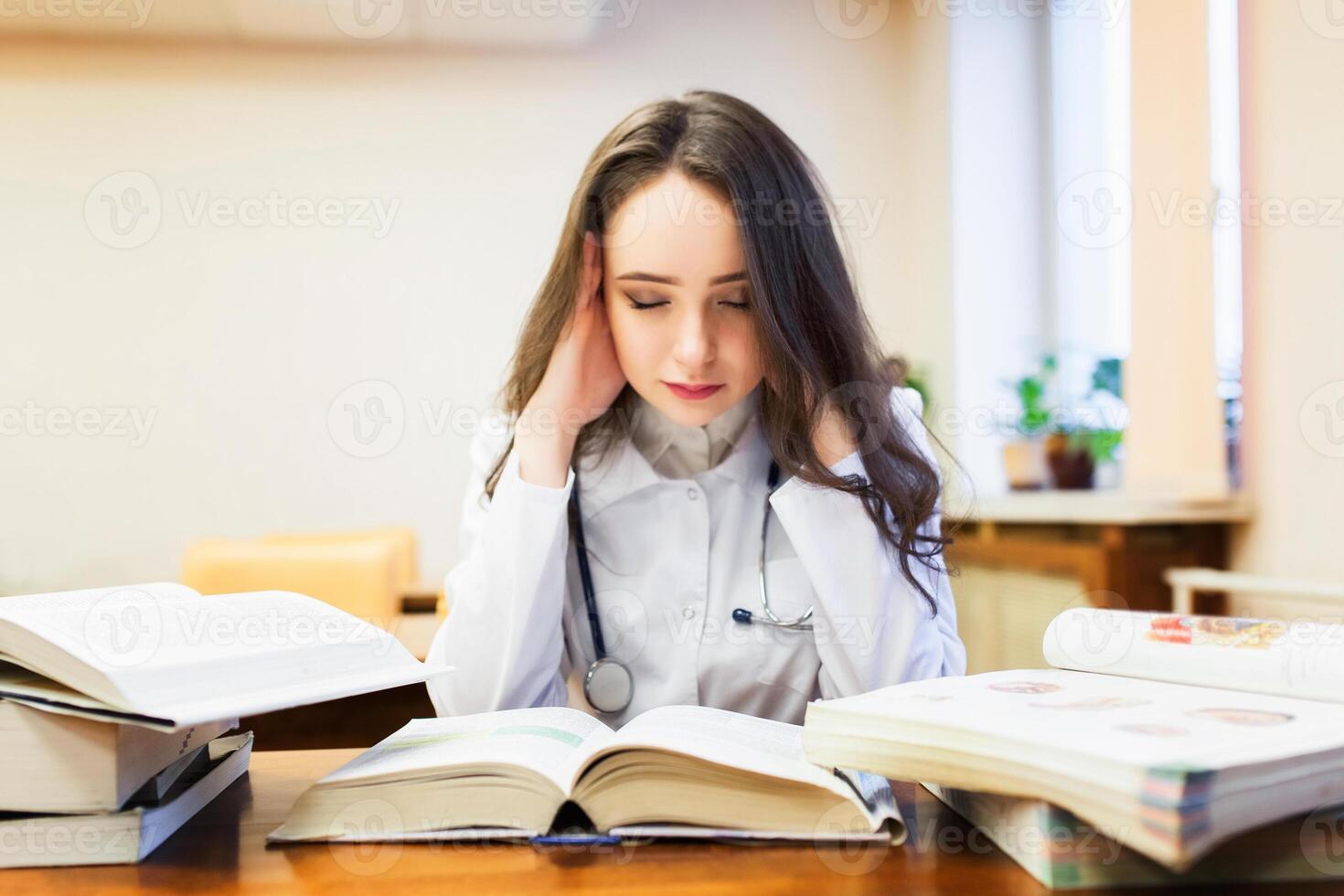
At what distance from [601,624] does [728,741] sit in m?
0.67

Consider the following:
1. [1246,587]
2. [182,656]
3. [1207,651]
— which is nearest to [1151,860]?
[1207,651]

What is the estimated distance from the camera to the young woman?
1.15 m

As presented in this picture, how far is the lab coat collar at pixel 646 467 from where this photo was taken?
1371 millimetres

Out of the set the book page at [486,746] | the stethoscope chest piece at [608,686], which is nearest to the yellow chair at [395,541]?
the stethoscope chest piece at [608,686]

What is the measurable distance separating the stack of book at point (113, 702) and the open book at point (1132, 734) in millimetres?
363

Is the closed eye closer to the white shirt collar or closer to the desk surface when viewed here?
the white shirt collar

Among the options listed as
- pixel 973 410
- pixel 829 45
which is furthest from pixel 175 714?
pixel 829 45

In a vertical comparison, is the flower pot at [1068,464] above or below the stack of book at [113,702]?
above

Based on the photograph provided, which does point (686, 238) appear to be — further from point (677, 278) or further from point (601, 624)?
point (601, 624)

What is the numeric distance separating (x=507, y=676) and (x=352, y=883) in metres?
0.66

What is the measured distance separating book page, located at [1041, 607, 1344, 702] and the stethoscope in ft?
1.61

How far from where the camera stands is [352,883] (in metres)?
0.59

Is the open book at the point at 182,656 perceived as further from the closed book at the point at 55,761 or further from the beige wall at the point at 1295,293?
the beige wall at the point at 1295,293

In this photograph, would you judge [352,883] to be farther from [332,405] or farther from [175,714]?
[332,405]
